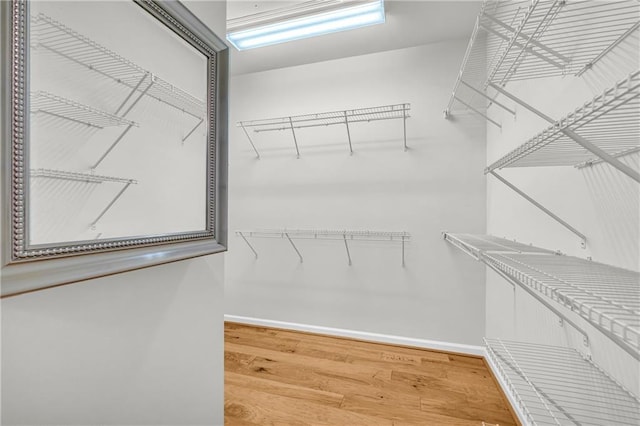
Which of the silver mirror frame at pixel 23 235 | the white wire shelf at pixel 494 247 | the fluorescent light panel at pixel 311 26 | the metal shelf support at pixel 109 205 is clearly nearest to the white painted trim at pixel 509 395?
the white wire shelf at pixel 494 247

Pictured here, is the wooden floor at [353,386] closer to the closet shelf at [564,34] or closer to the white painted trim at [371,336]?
the white painted trim at [371,336]

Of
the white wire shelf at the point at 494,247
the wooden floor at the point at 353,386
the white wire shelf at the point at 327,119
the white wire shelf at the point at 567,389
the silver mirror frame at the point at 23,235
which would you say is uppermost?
the white wire shelf at the point at 327,119

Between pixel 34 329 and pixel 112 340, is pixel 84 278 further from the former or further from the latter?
pixel 112 340

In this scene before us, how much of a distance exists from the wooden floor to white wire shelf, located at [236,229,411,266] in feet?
2.27

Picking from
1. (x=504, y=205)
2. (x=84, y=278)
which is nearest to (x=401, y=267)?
(x=504, y=205)

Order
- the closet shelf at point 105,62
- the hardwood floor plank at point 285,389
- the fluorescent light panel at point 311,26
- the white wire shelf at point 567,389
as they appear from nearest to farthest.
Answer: the closet shelf at point 105,62 < the white wire shelf at point 567,389 < the hardwood floor plank at point 285,389 < the fluorescent light panel at point 311,26

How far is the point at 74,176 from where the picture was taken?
1.94 feet

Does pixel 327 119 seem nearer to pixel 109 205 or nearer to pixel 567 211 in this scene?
pixel 567 211

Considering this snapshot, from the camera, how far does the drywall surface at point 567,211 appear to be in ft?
2.66

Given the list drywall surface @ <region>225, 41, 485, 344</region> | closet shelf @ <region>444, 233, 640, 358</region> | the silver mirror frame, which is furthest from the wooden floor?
the silver mirror frame

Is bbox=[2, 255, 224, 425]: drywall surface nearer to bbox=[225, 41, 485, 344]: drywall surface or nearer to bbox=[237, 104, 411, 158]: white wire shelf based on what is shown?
bbox=[225, 41, 485, 344]: drywall surface

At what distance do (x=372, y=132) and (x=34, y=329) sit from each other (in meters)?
2.13

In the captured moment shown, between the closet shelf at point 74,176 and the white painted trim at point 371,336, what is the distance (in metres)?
1.97

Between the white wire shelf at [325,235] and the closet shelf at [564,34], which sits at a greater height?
the closet shelf at [564,34]
